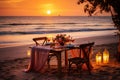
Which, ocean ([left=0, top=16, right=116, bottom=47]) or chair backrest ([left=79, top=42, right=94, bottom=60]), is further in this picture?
ocean ([left=0, top=16, right=116, bottom=47])

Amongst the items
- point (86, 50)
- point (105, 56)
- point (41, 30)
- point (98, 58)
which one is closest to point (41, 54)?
point (86, 50)

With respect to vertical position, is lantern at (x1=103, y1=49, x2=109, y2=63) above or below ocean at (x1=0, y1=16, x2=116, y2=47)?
below

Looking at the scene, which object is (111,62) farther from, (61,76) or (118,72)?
(61,76)

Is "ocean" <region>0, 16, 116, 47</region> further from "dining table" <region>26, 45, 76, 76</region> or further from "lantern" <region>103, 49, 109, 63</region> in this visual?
"dining table" <region>26, 45, 76, 76</region>

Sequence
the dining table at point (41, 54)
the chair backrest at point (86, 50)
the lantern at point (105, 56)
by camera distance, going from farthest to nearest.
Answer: the lantern at point (105, 56) → the chair backrest at point (86, 50) → the dining table at point (41, 54)

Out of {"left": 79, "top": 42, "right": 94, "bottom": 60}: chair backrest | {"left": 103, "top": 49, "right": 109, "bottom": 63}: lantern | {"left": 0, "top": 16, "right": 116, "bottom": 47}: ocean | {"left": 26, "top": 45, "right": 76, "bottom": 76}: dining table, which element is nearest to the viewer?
{"left": 26, "top": 45, "right": 76, "bottom": 76}: dining table

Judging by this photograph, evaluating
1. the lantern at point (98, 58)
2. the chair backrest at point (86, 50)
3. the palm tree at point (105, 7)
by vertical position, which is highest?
the palm tree at point (105, 7)

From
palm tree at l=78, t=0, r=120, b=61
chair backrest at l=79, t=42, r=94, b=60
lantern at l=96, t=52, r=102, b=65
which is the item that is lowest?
lantern at l=96, t=52, r=102, b=65

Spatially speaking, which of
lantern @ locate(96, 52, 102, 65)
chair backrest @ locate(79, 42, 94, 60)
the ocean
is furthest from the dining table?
Answer: the ocean

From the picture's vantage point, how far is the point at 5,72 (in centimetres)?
852

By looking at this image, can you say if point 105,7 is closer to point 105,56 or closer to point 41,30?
point 105,56

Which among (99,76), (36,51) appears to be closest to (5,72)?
(36,51)

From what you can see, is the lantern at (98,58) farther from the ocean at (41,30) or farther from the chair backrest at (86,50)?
the ocean at (41,30)

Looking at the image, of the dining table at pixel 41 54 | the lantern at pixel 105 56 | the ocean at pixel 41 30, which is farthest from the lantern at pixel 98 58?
the ocean at pixel 41 30
